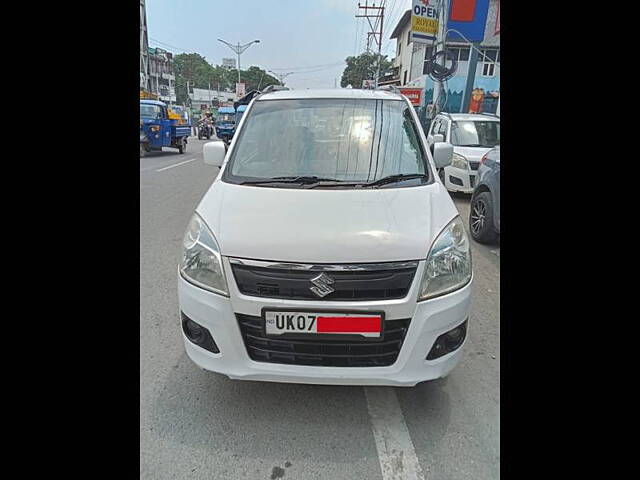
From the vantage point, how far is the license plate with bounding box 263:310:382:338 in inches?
70.4

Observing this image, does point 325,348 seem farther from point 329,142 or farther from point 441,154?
point 441,154

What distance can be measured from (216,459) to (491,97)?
80.7ft

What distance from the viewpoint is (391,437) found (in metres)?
2.02

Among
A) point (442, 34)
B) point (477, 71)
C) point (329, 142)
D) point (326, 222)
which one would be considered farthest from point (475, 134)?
point (477, 71)

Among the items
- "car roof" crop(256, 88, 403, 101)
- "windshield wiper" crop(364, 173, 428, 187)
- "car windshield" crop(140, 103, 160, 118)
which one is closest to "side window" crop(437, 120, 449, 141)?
"car roof" crop(256, 88, 403, 101)

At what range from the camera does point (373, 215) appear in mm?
2057

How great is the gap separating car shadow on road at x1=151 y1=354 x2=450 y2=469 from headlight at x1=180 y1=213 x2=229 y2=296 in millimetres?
771

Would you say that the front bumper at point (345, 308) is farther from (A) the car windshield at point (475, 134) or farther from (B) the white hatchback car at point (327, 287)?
(A) the car windshield at point (475, 134)

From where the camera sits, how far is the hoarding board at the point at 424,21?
15.4 meters

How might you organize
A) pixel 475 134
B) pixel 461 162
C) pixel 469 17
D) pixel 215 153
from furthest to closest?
pixel 469 17 → pixel 475 134 → pixel 461 162 → pixel 215 153

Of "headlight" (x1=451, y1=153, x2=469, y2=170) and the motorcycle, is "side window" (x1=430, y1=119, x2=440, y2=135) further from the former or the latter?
the motorcycle

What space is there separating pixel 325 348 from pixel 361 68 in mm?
60785
